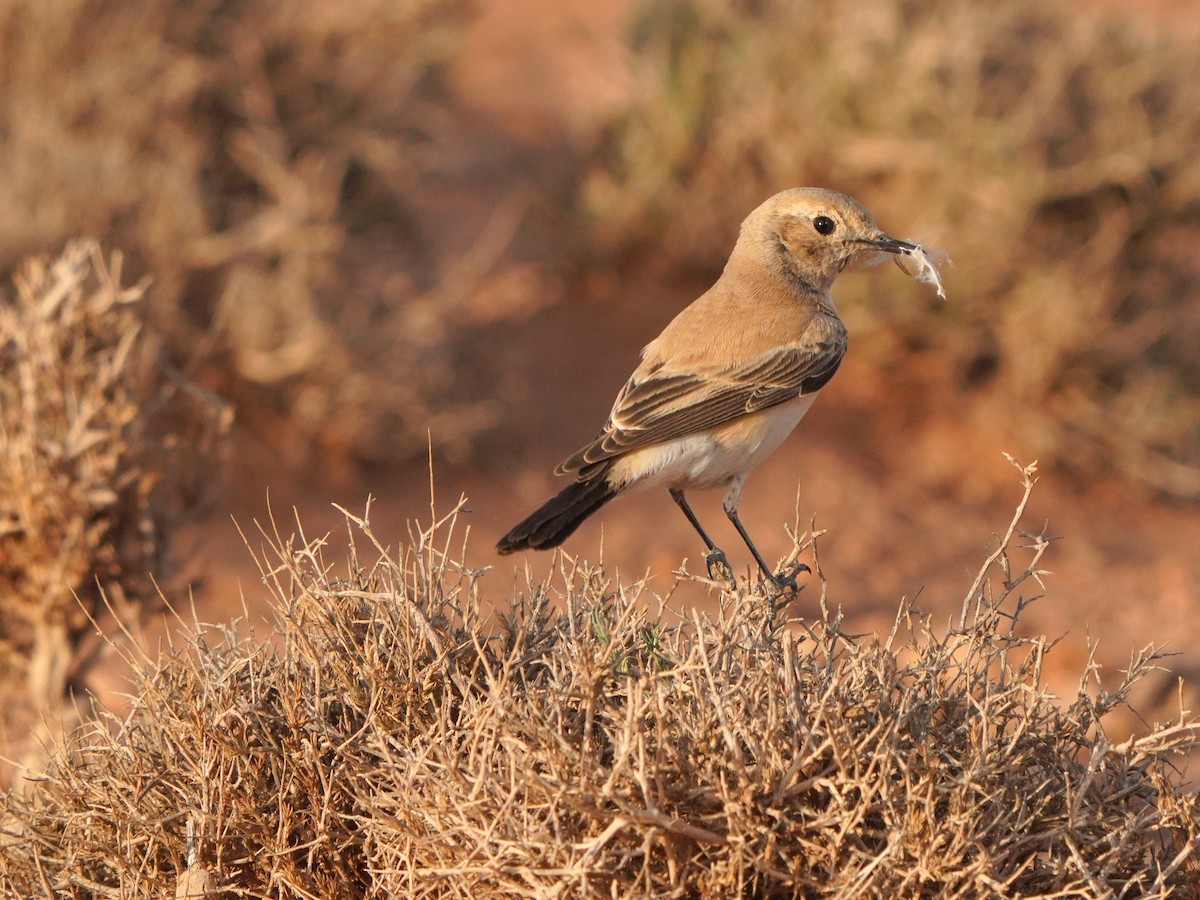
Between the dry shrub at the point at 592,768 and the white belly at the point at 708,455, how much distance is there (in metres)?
1.14

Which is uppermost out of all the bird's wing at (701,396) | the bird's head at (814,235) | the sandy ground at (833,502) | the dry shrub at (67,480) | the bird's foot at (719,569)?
the dry shrub at (67,480)

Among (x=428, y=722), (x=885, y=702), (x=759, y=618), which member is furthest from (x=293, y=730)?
(x=885, y=702)

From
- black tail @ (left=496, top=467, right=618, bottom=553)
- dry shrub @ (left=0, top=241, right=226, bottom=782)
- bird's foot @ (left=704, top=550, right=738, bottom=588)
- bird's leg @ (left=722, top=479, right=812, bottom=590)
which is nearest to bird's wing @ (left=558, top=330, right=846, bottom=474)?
black tail @ (left=496, top=467, right=618, bottom=553)

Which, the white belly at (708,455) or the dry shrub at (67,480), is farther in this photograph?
Answer: the dry shrub at (67,480)

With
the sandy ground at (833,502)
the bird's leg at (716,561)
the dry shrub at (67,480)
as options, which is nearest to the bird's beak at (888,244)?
the bird's leg at (716,561)

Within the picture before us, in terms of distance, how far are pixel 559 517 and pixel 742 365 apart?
3.26 ft

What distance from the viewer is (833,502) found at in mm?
9742

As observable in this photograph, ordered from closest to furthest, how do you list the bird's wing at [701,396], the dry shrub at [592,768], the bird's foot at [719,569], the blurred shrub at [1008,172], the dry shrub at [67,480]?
the dry shrub at [592,768] → the bird's foot at [719,569] → the bird's wing at [701,396] → the dry shrub at [67,480] → the blurred shrub at [1008,172]

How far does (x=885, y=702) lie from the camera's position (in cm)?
339

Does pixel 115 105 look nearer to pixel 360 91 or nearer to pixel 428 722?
pixel 360 91

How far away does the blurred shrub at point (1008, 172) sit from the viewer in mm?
9812

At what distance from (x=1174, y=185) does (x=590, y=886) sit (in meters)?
8.35

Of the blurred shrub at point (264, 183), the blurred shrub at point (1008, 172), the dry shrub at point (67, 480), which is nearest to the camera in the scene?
the dry shrub at point (67, 480)

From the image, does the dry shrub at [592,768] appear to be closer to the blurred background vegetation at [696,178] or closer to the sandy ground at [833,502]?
the sandy ground at [833,502]
